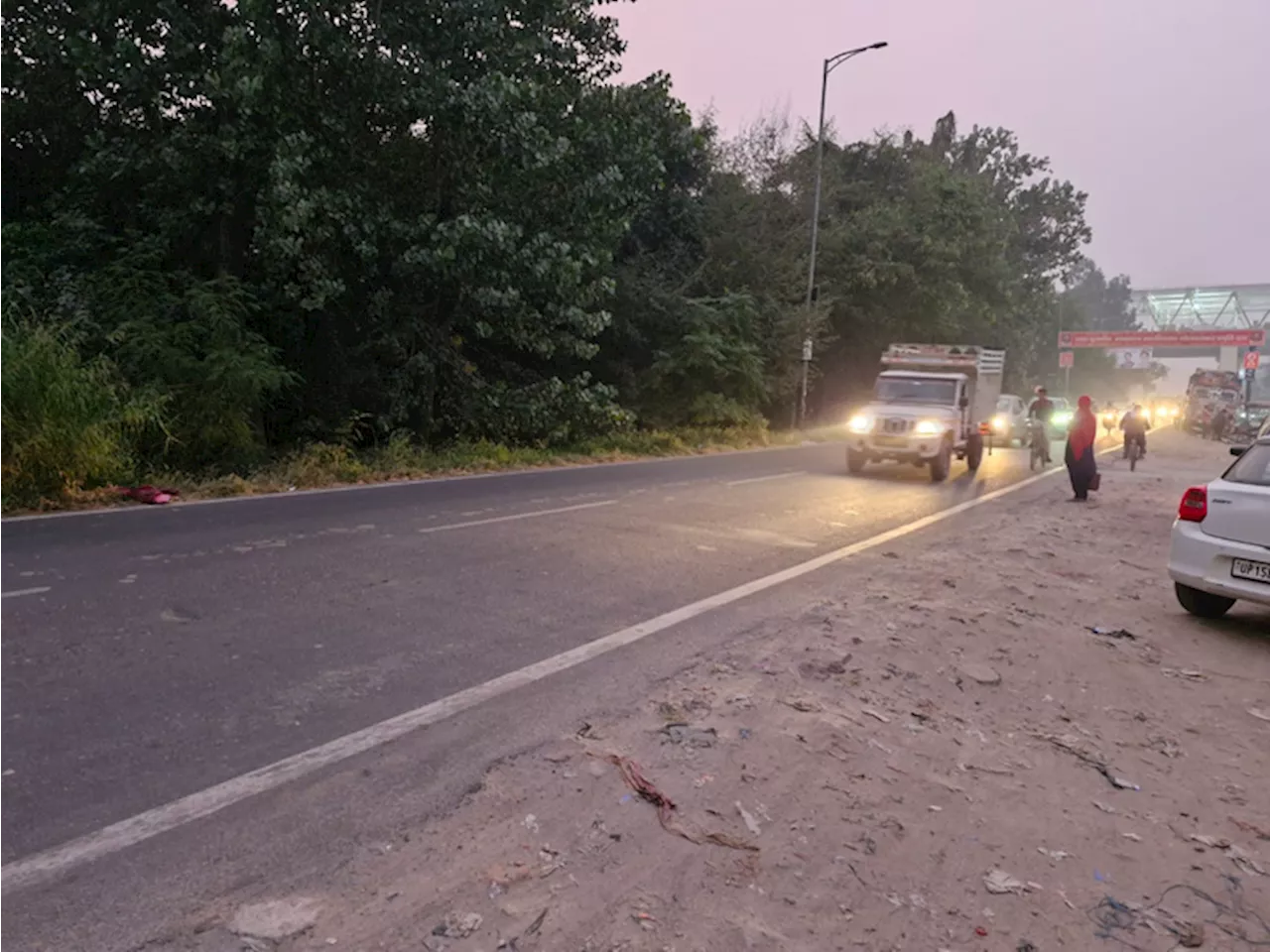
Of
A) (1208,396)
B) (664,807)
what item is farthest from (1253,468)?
(1208,396)

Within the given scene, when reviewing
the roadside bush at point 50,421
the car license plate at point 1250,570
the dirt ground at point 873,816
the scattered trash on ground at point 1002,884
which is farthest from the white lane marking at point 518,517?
the scattered trash on ground at point 1002,884

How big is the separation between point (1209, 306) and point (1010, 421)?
302 ft

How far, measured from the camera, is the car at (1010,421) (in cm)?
2948

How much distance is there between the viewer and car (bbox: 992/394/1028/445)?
96.7ft

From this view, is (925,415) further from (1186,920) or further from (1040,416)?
(1186,920)

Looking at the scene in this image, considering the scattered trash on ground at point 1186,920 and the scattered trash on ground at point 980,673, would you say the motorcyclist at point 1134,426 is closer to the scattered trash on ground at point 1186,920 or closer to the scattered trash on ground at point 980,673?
the scattered trash on ground at point 980,673

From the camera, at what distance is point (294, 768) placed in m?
3.96

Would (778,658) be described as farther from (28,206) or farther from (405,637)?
(28,206)

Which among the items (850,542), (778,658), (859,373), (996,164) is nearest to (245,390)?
(850,542)

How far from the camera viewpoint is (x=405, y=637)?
597 cm

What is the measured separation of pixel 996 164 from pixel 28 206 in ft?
173

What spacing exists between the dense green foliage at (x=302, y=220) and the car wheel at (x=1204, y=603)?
11896 millimetres

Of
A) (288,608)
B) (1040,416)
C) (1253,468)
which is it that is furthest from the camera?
(1040,416)

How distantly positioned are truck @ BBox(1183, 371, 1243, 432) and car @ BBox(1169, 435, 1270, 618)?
4347 cm
